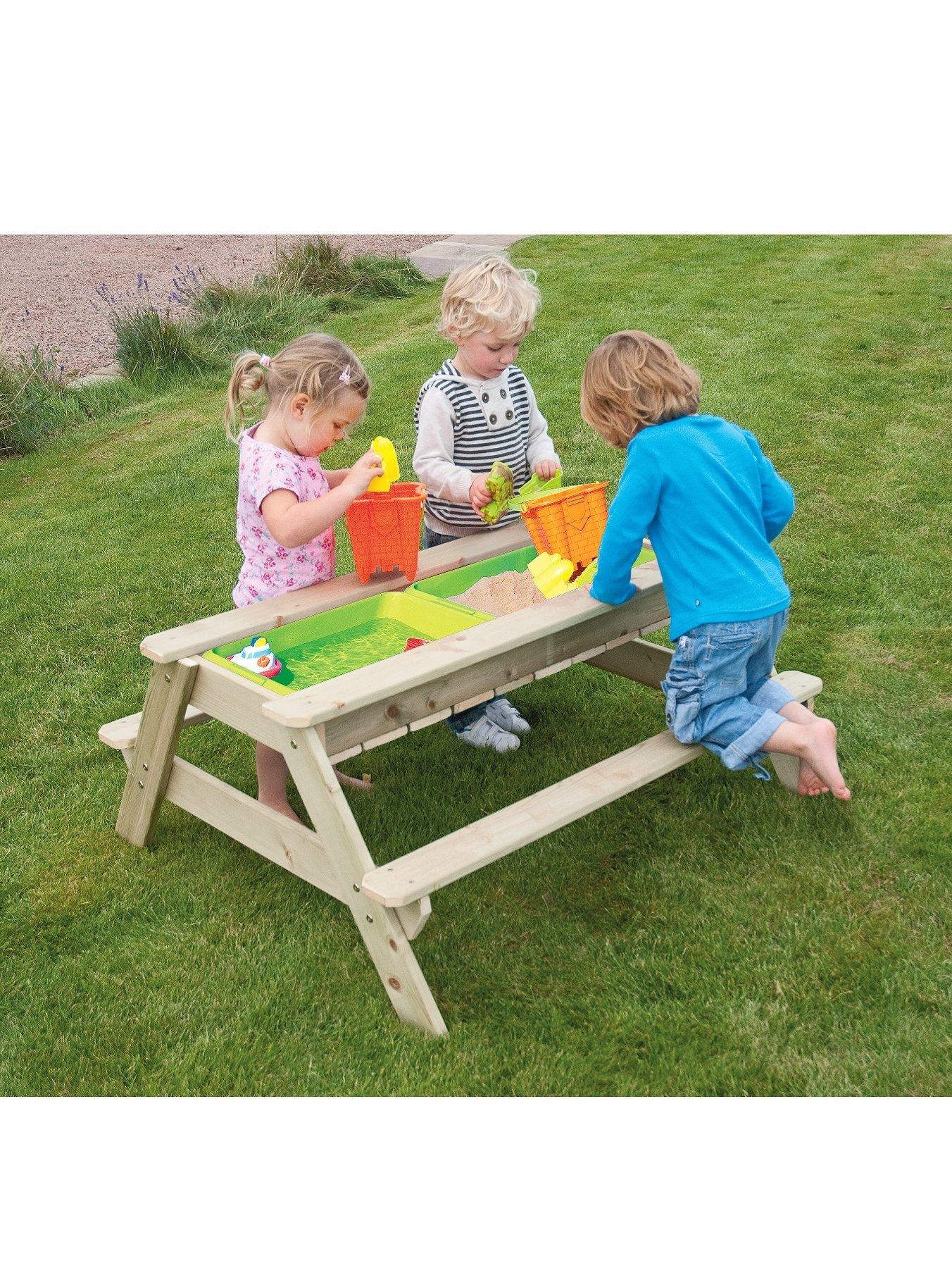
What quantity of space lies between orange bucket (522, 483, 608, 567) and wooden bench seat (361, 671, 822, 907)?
2.05 feet

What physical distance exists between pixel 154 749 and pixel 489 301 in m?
1.69

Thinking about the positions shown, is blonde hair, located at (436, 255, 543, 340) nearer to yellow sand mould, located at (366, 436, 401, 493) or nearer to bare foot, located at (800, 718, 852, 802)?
yellow sand mould, located at (366, 436, 401, 493)

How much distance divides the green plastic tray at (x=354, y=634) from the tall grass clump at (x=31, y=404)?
15.1 ft

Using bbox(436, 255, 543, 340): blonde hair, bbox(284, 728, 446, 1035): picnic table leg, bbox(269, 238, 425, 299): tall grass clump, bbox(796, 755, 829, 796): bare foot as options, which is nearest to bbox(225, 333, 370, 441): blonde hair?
bbox(436, 255, 543, 340): blonde hair

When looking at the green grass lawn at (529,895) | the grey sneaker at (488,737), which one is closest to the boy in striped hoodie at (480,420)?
the grey sneaker at (488,737)

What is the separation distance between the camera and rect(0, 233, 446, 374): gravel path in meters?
9.44

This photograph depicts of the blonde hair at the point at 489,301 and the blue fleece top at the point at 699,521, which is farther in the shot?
the blonde hair at the point at 489,301

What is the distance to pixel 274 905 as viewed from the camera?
11.5ft

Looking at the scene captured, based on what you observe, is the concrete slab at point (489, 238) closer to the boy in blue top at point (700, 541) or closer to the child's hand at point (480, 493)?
the child's hand at point (480, 493)

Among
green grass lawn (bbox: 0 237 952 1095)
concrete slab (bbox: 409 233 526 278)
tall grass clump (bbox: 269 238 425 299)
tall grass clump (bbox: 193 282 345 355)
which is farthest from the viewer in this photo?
concrete slab (bbox: 409 233 526 278)

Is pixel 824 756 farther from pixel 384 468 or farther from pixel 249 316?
pixel 249 316

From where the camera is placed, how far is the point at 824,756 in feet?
10.9

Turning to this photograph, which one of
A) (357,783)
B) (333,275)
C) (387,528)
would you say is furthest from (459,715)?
(333,275)

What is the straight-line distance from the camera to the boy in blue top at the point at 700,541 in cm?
326
